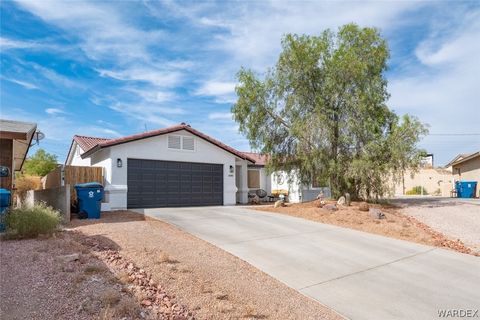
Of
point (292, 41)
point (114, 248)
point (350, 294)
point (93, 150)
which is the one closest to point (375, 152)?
point (292, 41)

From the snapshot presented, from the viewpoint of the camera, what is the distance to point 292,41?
1659cm

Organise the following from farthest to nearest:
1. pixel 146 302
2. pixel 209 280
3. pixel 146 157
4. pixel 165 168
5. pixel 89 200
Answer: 1. pixel 165 168
2. pixel 146 157
3. pixel 89 200
4. pixel 209 280
5. pixel 146 302

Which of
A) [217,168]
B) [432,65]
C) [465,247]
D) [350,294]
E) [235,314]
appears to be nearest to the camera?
[235,314]

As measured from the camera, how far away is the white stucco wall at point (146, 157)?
49.3 ft

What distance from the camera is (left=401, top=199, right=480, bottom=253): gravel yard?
10.8 m

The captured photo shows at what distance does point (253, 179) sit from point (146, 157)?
9081mm

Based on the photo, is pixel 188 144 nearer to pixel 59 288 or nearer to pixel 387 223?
pixel 387 223

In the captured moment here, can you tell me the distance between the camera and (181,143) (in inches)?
680

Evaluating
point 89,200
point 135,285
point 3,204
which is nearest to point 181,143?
point 89,200

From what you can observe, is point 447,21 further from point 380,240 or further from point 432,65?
point 380,240

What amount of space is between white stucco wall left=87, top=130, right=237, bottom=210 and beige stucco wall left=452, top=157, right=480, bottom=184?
847 inches

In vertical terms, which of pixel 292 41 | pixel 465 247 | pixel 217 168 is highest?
pixel 292 41

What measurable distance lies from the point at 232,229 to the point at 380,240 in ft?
14.0

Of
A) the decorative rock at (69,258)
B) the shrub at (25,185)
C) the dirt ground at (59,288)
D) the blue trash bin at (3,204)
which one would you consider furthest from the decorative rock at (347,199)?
the shrub at (25,185)
